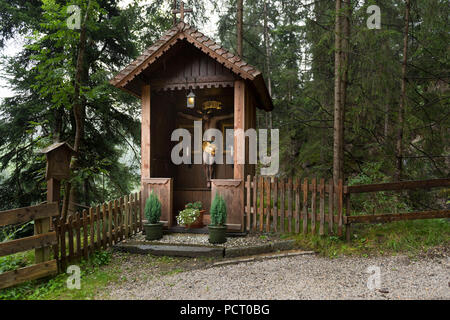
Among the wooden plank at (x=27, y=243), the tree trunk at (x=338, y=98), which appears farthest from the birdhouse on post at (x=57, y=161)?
the tree trunk at (x=338, y=98)

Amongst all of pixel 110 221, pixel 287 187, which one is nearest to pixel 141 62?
pixel 110 221

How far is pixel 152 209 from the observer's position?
6199 millimetres

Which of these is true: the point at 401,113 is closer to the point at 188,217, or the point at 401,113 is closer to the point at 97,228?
the point at 188,217

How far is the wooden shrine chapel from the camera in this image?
20.8ft

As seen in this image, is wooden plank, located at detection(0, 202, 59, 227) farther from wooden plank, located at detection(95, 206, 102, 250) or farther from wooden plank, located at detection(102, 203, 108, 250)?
wooden plank, located at detection(102, 203, 108, 250)

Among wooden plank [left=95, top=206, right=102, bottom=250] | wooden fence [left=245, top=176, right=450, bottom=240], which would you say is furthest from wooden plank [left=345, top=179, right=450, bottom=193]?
wooden plank [left=95, top=206, right=102, bottom=250]

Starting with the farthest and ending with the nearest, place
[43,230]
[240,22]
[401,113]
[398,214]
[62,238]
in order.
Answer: [240,22] < [401,113] < [398,214] < [62,238] < [43,230]

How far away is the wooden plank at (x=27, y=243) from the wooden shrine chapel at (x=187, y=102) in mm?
2590

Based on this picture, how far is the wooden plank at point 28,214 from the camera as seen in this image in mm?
3957

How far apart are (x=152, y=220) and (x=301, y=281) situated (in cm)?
354

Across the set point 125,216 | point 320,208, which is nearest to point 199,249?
point 125,216

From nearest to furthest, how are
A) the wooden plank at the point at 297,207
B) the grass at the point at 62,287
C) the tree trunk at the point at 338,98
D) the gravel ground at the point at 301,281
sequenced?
the gravel ground at the point at 301,281, the grass at the point at 62,287, the wooden plank at the point at 297,207, the tree trunk at the point at 338,98

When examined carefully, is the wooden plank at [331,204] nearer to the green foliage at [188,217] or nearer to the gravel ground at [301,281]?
the gravel ground at [301,281]

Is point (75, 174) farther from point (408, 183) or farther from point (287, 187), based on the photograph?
point (408, 183)
